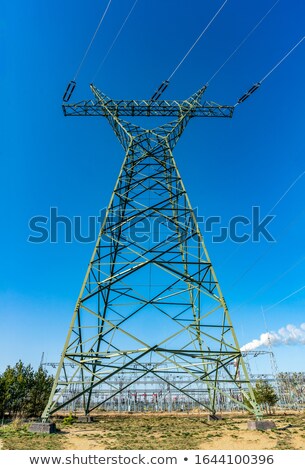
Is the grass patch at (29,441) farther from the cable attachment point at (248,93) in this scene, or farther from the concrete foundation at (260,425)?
the cable attachment point at (248,93)

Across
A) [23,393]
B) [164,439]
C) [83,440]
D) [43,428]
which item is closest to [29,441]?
[43,428]

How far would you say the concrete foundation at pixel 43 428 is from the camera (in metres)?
13.0

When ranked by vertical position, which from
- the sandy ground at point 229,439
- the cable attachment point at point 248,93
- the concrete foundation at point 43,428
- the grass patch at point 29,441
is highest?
the cable attachment point at point 248,93

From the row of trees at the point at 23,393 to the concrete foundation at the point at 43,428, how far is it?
29.9 meters

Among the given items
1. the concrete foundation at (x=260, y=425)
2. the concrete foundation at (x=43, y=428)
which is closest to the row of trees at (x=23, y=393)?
the concrete foundation at (x=43, y=428)

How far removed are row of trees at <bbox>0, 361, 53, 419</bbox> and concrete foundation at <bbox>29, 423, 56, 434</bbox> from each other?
1178 inches

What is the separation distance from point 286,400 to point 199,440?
68.3 metres

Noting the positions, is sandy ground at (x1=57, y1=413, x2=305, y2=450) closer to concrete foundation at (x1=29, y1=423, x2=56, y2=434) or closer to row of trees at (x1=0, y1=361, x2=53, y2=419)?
concrete foundation at (x1=29, y1=423, x2=56, y2=434)

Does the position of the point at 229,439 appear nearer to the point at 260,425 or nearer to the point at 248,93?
the point at 260,425

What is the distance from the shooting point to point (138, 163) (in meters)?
20.9

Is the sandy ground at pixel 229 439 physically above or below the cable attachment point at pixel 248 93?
below

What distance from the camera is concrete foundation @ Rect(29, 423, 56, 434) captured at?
13.0 metres

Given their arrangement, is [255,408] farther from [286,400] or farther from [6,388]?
A: [286,400]
